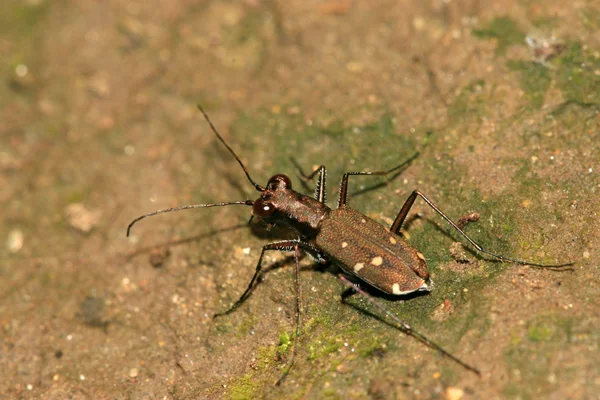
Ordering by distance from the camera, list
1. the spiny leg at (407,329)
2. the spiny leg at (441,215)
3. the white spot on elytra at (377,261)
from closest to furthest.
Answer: the spiny leg at (407,329), the white spot on elytra at (377,261), the spiny leg at (441,215)

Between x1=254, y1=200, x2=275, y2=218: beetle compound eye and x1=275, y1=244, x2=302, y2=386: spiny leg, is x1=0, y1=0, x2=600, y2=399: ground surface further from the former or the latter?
x1=254, y1=200, x2=275, y2=218: beetle compound eye

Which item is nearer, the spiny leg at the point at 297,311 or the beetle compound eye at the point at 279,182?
the spiny leg at the point at 297,311

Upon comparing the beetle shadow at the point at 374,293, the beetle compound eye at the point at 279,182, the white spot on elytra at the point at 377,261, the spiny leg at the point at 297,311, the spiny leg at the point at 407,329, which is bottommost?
the spiny leg at the point at 297,311

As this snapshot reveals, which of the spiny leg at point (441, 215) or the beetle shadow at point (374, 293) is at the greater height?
the spiny leg at point (441, 215)

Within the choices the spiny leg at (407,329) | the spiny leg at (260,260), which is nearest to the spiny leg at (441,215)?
the spiny leg at (407,329)

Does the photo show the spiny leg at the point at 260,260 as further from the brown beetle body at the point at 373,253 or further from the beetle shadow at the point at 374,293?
the beetle shadow at the point at 374,293

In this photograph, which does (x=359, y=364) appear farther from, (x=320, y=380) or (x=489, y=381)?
(x=489, y=381)

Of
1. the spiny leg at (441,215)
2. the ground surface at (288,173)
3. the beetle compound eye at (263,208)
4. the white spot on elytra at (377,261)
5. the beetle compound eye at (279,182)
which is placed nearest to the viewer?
the ground surface at (288,173)
